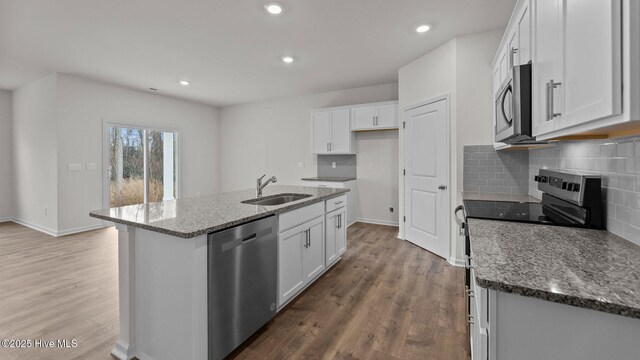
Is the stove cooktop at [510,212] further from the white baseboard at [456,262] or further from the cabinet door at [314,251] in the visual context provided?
the cabinet door at [314,251]

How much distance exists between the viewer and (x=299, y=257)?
2379mm

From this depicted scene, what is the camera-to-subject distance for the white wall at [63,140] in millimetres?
4453

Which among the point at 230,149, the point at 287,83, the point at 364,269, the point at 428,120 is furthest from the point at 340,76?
the point at 230,149

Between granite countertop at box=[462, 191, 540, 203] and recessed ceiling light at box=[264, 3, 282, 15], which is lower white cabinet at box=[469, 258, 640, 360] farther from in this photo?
recessed ceiling light at box=[264, 3, 282, 15]

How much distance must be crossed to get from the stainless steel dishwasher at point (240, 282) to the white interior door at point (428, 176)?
7.44 feet

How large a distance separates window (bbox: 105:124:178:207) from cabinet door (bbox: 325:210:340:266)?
14.6 feet

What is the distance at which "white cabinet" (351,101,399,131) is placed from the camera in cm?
470

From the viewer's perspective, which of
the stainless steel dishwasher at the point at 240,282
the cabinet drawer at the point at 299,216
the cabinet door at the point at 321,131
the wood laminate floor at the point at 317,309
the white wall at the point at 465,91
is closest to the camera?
the stainless steel dishwasher at the point at 240,282

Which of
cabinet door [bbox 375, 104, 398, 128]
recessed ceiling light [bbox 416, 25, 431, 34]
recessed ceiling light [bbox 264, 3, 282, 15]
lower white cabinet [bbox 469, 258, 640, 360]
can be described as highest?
recessed ceiling light [bbox 416, 25, 431, 34]

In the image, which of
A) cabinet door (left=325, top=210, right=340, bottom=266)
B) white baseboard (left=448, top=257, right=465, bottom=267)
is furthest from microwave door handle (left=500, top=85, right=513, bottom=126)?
white baseboard (left=448, top=257, right=465, bottom=267)

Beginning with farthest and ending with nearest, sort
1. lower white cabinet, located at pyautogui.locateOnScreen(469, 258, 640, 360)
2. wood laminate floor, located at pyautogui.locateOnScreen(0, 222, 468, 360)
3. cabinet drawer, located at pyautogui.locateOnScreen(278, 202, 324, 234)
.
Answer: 1. cabinet drawer, located at pyautogui.locateOnScreen(278, 202, 324, 234)
2. wood laminate floor, located at pyautogui.locateOnScreen(0, 222, 468, 360)
3. lower white cabinet, located at pyautogui.locateOnScreen(469, 258, 640, 360)

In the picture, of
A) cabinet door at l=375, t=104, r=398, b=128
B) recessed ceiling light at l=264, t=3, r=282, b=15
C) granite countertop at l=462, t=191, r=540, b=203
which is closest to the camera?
granite countertop at l=462, t=191, r=540, b=203

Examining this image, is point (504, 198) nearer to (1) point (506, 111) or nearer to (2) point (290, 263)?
(1) point (506, 111)

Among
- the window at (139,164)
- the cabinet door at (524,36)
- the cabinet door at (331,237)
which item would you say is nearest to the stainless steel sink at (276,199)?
the cabinet door at (331,237)
